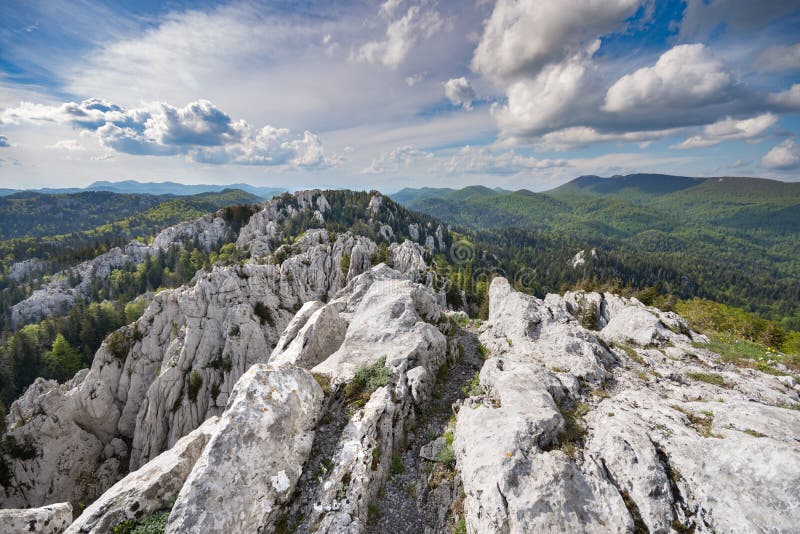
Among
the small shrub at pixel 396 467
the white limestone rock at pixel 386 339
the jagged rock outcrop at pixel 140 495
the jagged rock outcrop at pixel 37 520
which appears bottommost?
the small shrub at pixel 396 467

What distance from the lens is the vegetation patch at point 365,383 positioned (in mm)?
15632

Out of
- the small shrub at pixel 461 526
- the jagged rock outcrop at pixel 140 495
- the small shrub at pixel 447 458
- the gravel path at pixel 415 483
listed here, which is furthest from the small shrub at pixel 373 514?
the jagged rock outcrop at pixel 140 495

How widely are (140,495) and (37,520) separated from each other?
A: 4013 millimetres

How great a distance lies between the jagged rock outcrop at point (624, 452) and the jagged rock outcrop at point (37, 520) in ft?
49.7

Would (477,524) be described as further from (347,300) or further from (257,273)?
(257,273)

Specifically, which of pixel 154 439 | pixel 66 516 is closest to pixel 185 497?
pixel 66 516

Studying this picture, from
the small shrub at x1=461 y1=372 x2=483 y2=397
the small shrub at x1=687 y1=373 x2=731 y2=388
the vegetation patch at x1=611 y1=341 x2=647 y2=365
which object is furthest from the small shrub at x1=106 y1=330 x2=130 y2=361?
the small shrub at x1=687 y1=373 x2=731 y2=388

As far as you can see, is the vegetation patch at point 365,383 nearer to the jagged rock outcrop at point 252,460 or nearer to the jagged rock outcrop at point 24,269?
the jagged rock outcrop at point 252,460

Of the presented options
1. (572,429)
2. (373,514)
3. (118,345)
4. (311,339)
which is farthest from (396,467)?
(118,345)

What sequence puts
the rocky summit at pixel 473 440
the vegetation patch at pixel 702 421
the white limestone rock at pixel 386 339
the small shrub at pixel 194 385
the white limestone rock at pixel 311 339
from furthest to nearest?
the small shrub at pixel 194 385 < the white limestone rock at pixel 311 339 < the white limestone rock at pixel 386 339 < the vegetation patch at pixel 702 421 < the rocky summit at pixel 473 440

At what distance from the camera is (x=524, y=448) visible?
11.4 meters

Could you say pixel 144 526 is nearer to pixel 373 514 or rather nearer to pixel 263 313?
pixel 373 514

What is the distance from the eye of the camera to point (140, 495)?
10883mm

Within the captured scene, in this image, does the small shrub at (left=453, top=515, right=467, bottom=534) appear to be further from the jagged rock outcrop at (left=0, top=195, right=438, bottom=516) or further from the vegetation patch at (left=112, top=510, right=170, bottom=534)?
the jagged rock outcrop at (left=0, top=195, right=438, bottom=516)
